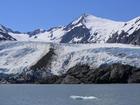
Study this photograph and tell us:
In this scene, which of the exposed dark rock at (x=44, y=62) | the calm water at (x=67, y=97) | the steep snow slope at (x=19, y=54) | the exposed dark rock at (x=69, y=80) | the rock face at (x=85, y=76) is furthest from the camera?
the steep snow slope at (x=19, y=54)

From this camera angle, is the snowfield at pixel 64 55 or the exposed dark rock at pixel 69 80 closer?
the exposed dark rock at pixel 69 80

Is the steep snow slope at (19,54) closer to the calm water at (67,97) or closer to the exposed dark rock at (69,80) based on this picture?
the exposed dark rock at (69,80)

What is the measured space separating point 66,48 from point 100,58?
47.9 feet

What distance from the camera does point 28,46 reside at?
138125 millimetres

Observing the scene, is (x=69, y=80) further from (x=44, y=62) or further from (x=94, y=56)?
(x=44, y=62)

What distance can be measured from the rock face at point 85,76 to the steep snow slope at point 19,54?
9.36ft

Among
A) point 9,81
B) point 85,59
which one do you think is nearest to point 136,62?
point 85,59

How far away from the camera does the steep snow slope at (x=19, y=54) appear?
127 metres

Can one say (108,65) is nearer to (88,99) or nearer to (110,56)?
(110,56)

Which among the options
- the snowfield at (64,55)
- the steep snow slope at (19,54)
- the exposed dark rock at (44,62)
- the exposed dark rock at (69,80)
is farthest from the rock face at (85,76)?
the steep snow slope at (19,54)

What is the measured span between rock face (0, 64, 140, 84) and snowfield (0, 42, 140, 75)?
1457 millimetres

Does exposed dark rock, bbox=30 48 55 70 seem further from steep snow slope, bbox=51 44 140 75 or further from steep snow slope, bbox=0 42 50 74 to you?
steep snow slope, bbox=51 44 140 75

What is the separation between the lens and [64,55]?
423 ft

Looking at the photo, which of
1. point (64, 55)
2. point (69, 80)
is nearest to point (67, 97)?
point (69, 80)
